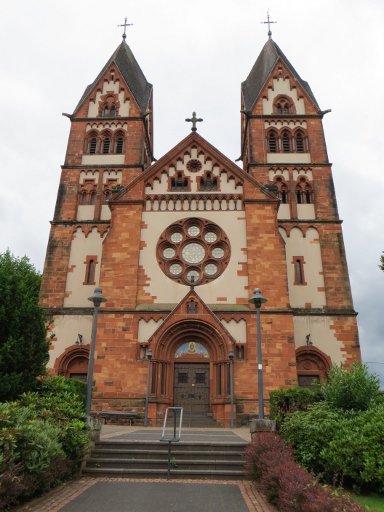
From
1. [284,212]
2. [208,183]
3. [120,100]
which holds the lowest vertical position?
[284,212]

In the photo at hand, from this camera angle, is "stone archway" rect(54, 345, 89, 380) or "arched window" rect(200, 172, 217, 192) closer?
"stone archway" rect(54, 345, 89, 380)

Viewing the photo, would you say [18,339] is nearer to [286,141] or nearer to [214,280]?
[214,280]

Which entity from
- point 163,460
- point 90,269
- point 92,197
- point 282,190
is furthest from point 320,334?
point 92,197

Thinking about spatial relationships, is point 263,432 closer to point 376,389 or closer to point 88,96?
point 376,389

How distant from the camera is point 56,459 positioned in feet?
29.4

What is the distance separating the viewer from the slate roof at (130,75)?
112 feet

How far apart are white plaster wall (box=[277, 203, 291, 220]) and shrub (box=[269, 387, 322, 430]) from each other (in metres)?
15.5

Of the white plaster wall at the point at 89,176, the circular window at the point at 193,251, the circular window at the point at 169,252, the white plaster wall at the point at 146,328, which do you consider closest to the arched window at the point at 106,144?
the white plaster wall at the point at 89,176

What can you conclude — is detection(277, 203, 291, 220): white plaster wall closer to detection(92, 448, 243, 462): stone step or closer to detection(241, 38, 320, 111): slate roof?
detection(241, 38, 320, 111): slate roof

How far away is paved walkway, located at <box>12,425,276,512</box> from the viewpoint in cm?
767

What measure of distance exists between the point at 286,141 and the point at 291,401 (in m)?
22.0

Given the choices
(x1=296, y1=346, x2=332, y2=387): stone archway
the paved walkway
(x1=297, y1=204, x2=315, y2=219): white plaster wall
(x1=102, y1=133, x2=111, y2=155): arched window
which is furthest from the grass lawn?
(x1=102, y1=133, x2=111, y2=155): arched window

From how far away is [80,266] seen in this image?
2652cm

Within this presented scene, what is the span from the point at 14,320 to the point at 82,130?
20720 millimetres
